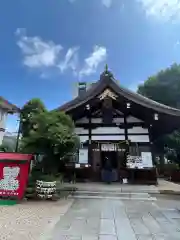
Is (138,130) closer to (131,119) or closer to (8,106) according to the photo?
(131,119)

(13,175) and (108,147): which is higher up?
(108,147)

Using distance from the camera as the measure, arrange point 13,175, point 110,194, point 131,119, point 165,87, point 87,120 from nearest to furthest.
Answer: point 13,175, point 110,194, point 131,119, point 87,120, point 165,87

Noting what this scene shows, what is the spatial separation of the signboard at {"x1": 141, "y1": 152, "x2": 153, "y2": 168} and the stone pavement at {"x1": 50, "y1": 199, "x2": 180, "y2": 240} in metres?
3.51

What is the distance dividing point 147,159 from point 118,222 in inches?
238

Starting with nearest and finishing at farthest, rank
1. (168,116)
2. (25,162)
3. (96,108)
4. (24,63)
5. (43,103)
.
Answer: (25,162), (168,116), (96,108), (24,63), (43,103)

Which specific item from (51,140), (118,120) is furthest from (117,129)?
(51,140)

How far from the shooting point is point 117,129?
1087 centimetres

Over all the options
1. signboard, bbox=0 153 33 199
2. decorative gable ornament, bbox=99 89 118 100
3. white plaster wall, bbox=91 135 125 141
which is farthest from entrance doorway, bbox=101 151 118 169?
signboard, bbox=0 153 33 199

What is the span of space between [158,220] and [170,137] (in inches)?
576

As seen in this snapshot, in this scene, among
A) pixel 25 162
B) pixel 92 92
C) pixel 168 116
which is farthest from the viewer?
pixel 92 92

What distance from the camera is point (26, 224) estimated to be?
428 centimetres

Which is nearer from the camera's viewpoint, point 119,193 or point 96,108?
point 119,193

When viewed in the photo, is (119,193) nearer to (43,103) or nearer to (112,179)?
(112,179)

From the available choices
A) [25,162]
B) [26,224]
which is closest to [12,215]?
[26,224]
